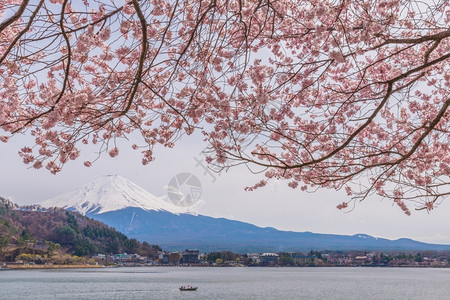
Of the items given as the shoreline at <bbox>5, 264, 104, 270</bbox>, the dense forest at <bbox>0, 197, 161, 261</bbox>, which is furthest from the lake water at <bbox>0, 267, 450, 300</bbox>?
the dense forest at <bbox>0, 197, 161, 261</bbox>

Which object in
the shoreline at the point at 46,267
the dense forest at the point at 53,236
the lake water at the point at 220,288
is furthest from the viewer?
the dense forest at the point at 53,236

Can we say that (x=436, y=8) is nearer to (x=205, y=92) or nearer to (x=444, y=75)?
(x=444, y=75)

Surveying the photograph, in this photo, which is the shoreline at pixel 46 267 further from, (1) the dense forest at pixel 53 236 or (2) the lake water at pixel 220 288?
(2) the lake water at pixel 220 288

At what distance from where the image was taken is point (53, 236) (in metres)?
102

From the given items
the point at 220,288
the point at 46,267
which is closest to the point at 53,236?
the point at 46,267

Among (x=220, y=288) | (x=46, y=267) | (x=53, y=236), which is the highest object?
(x=53, y=236)

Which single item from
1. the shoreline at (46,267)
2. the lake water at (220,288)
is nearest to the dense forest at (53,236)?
the shoreline at (46,267)

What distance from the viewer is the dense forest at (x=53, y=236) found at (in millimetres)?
91500

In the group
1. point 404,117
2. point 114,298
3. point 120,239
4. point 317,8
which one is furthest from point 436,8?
point 120,239

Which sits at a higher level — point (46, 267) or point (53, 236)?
point (53, 236)

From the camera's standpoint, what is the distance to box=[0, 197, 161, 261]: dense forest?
300ft

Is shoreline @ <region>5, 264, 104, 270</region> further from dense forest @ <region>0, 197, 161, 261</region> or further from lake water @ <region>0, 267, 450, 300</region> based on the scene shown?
lake water @ <region>0, 267, 450, 300</region>

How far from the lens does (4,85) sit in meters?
3.83

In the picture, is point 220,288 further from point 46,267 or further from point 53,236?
point 53,236
